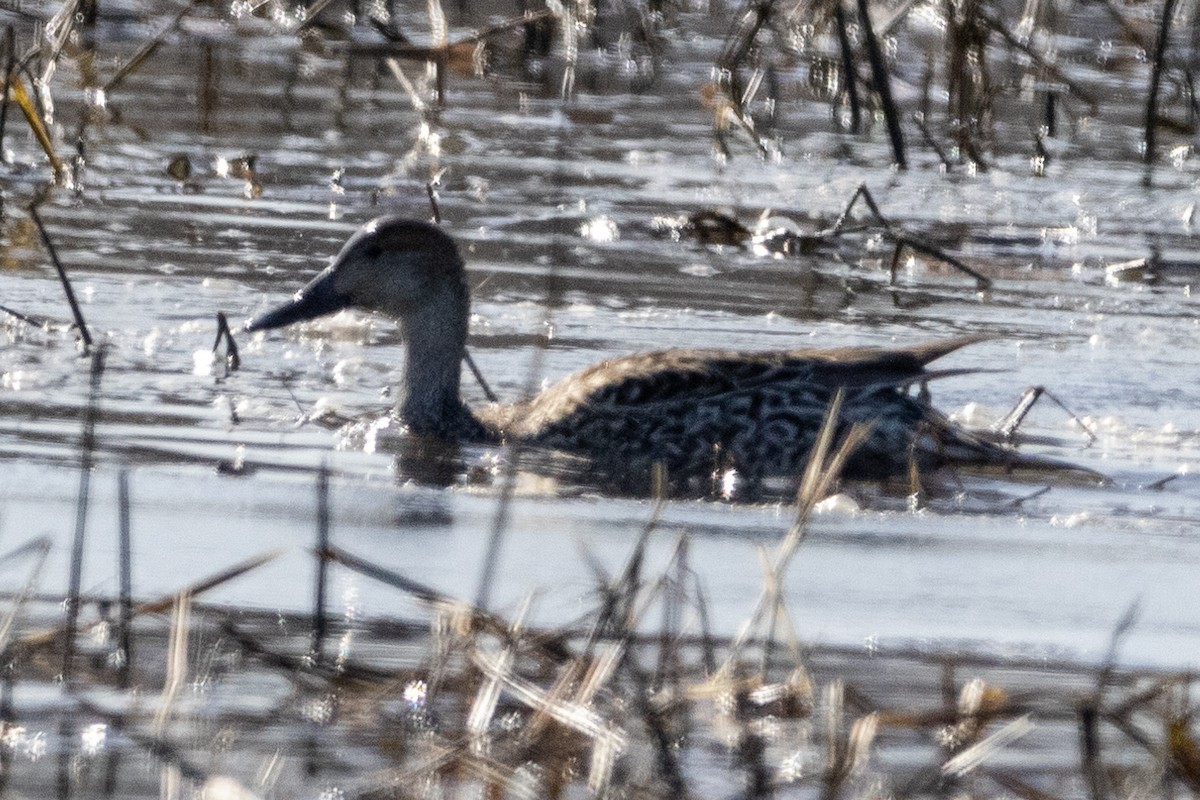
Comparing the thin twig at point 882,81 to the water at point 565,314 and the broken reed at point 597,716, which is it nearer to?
the water at point 565,314

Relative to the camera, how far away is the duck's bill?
24.3 feet

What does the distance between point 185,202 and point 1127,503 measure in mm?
4942

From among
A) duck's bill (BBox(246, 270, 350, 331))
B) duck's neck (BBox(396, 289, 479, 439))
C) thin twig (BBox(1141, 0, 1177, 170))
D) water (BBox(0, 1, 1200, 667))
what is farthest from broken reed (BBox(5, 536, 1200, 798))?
thin twig (BBox(1141, 0, 1177, 170))

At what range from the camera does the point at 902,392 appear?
7.29 meters

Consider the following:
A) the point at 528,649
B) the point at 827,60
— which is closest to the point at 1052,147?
the point at 827,60

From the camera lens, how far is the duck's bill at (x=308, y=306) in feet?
24.3

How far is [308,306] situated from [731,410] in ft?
4.51

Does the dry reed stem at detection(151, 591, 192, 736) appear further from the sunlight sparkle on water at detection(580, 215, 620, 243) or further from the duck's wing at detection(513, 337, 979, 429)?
the sunlight sparkle on water at detection(580, 215, 620, 243)

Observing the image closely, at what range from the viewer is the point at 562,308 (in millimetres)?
8766

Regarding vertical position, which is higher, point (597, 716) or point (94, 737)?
point (597, 716)

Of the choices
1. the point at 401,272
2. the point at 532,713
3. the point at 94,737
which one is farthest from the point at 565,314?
the point at 94,737

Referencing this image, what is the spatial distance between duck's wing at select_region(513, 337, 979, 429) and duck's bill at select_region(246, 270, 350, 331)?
829 mm

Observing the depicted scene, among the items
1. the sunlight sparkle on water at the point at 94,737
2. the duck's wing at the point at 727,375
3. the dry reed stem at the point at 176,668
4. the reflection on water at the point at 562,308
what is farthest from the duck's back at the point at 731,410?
the dry reed stem at the point at 176,668

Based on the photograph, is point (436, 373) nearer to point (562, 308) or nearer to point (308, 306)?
point (308, 306)
